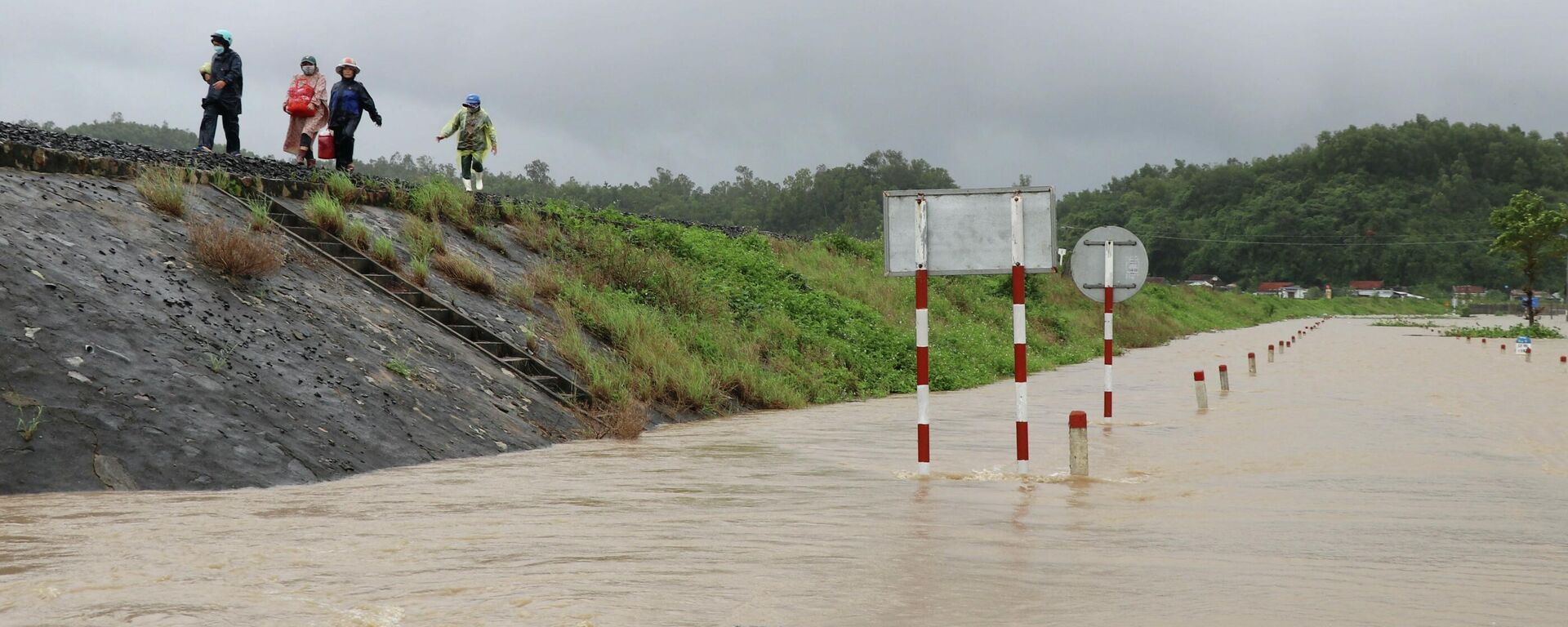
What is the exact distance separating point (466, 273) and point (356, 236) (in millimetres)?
1369

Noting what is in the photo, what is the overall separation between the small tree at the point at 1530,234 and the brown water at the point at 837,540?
3975 cm

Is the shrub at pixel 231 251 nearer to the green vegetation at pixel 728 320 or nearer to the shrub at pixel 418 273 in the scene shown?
the shrub at pixel 418 273

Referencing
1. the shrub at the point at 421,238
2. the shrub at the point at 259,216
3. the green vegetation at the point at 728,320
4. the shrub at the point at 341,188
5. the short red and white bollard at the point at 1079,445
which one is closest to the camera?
the short red and white bollard at the point at 1079,445

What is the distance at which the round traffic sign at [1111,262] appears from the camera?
48.7 ft

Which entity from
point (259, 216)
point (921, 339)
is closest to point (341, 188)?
point (259, 216)

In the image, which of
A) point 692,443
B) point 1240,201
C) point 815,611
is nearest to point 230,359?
point 692,443

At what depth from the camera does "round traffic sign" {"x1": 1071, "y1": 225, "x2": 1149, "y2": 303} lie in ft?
48.7

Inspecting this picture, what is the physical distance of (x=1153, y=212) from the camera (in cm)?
13888

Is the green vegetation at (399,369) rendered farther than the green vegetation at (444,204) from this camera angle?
No

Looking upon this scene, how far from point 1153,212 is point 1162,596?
140 m

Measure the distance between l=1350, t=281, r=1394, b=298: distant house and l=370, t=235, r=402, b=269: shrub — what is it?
11466 cm

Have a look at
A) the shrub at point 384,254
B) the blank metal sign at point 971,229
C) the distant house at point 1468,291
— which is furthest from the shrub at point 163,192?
the distant house at point 1468,291

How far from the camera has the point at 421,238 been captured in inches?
627

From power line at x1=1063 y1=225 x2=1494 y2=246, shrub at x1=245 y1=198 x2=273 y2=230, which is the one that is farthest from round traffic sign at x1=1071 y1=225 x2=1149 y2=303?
power line at x1=1063 y1=225 x2=1494 y2=246
